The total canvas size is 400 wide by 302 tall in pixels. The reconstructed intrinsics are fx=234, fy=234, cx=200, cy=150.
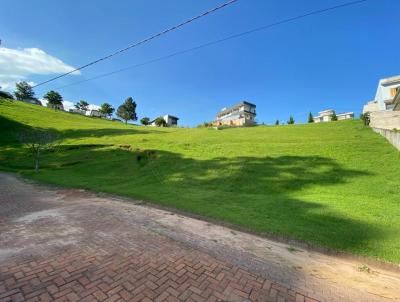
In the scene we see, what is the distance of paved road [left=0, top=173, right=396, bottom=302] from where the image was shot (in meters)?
3.18

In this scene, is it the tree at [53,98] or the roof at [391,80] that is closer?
the roof at [391,80]

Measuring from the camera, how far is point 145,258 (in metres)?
4.13

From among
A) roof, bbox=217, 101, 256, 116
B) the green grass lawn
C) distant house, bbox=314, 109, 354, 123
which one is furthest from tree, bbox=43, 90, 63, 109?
distant house, bbox=314, 109, 354, 123

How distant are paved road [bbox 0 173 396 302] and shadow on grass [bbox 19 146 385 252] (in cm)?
135

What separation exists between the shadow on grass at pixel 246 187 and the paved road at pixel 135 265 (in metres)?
1.35

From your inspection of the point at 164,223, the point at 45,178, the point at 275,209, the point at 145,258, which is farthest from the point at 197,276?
the point at 45,178

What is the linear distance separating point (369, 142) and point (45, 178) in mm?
20117

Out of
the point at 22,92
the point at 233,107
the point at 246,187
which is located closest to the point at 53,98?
the point at 22,92

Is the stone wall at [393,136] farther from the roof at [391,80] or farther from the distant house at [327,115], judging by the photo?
the distant house at [327,115]

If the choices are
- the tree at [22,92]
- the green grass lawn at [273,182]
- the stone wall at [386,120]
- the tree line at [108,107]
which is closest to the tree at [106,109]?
the tree line at [108,107]

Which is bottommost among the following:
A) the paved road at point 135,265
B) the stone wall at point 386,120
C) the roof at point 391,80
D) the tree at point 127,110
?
the paved road at point 135,265

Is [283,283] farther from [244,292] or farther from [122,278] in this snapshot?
[122,278]

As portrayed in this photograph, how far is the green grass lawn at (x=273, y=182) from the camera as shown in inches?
235

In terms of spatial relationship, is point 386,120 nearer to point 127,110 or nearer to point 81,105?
point 127,110
